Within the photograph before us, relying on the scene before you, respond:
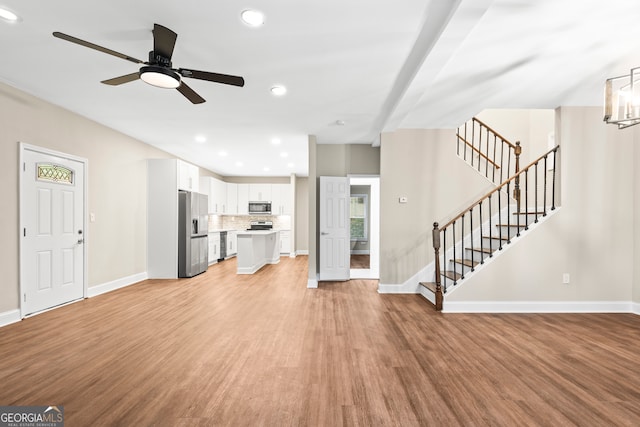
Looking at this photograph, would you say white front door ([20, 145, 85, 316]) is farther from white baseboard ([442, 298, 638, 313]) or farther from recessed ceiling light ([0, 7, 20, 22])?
white baseboard ([442, 298, 638, 313])

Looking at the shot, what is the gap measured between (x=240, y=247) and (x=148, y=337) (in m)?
3.61

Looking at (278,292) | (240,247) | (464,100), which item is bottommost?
(278,292)

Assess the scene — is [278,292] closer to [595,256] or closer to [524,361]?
[524,361]

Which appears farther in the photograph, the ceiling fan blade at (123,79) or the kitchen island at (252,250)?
the kitchen island at (252,250)

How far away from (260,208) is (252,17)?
780 centimetres

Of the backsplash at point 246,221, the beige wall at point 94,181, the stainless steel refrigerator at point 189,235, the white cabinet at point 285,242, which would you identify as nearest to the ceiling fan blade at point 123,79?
the beige wall at point 94,181

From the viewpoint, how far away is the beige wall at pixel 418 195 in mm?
4969

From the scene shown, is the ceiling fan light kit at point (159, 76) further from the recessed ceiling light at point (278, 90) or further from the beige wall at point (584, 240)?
the beige wall at point (584, 240)

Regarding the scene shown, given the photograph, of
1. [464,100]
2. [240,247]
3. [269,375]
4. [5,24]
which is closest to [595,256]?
[464,100]

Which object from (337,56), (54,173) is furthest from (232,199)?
(337,56)

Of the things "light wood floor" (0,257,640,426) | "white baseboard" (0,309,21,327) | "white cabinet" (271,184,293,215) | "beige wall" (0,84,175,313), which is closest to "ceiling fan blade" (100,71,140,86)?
"beige wall" (0,84,175,313)

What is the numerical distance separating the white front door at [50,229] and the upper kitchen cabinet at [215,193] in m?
4.08

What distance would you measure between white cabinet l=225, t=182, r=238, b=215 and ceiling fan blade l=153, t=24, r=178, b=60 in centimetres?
762

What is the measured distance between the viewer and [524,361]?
8.29ft
